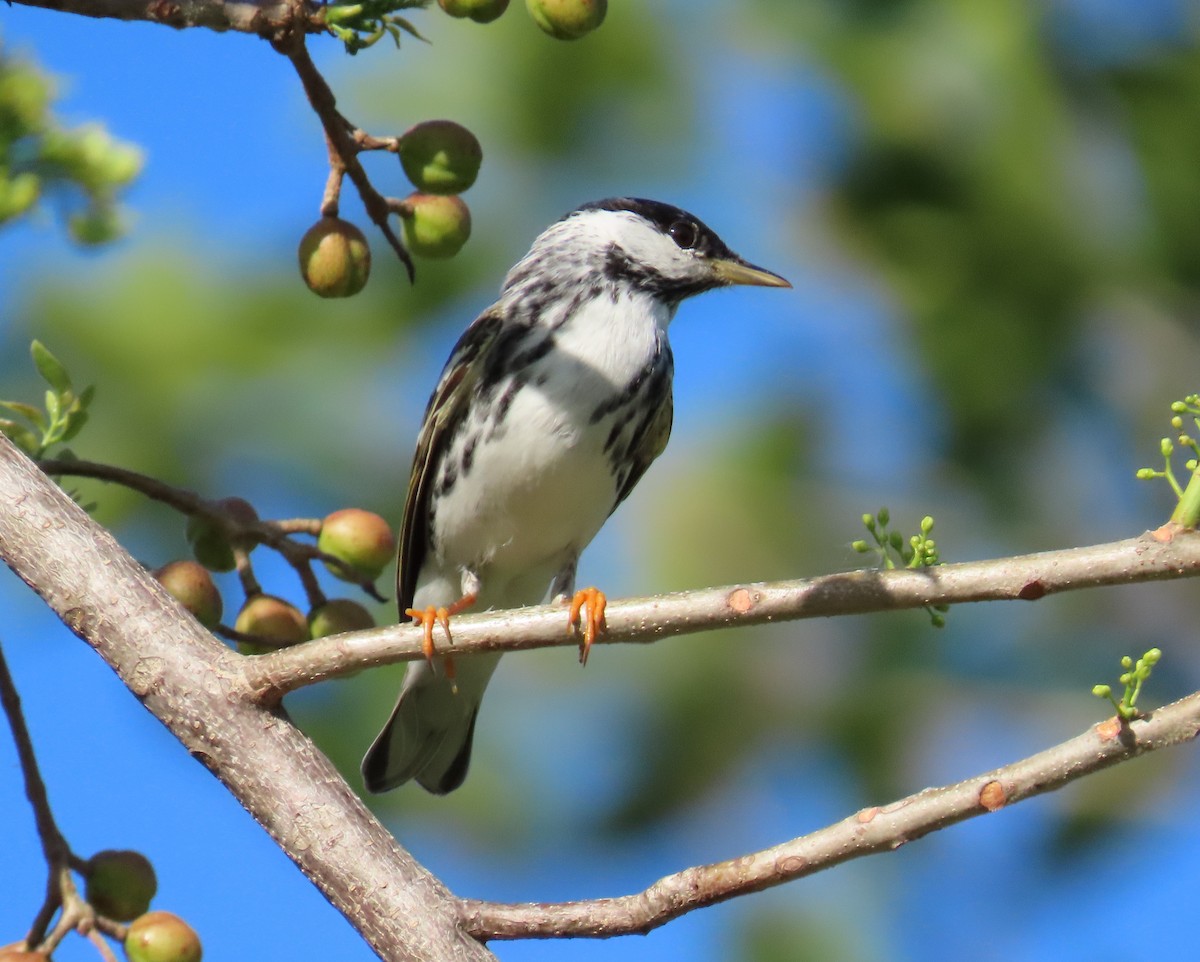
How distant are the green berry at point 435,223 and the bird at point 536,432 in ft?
3.43

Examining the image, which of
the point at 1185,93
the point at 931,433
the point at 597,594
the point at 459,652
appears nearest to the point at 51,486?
the point at 459,652

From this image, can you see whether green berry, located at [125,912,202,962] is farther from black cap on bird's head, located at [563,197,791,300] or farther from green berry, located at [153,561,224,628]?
black cap on bird's head, located at [563,197,791,300]

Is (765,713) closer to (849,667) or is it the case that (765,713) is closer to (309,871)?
(849,667)

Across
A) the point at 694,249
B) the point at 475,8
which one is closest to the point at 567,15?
the point at 475,8

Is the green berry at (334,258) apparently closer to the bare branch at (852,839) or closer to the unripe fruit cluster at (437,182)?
the unripe fruit cluster at (437,182)

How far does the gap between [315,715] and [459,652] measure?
10.4ft

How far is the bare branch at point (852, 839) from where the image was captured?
1618 millimetres

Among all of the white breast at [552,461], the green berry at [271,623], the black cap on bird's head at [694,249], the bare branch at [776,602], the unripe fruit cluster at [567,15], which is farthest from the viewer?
the black cap on bird's head at [694,249]

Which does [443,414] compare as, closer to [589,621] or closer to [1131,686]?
[589,621]

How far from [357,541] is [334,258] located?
17.0 inches

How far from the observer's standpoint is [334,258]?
6.72 feet

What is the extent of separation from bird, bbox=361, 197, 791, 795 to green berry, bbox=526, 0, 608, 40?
4.49ft

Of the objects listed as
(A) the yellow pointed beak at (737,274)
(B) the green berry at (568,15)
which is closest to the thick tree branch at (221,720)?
(B) the green berry at (568,15)

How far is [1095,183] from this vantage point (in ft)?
16.4
